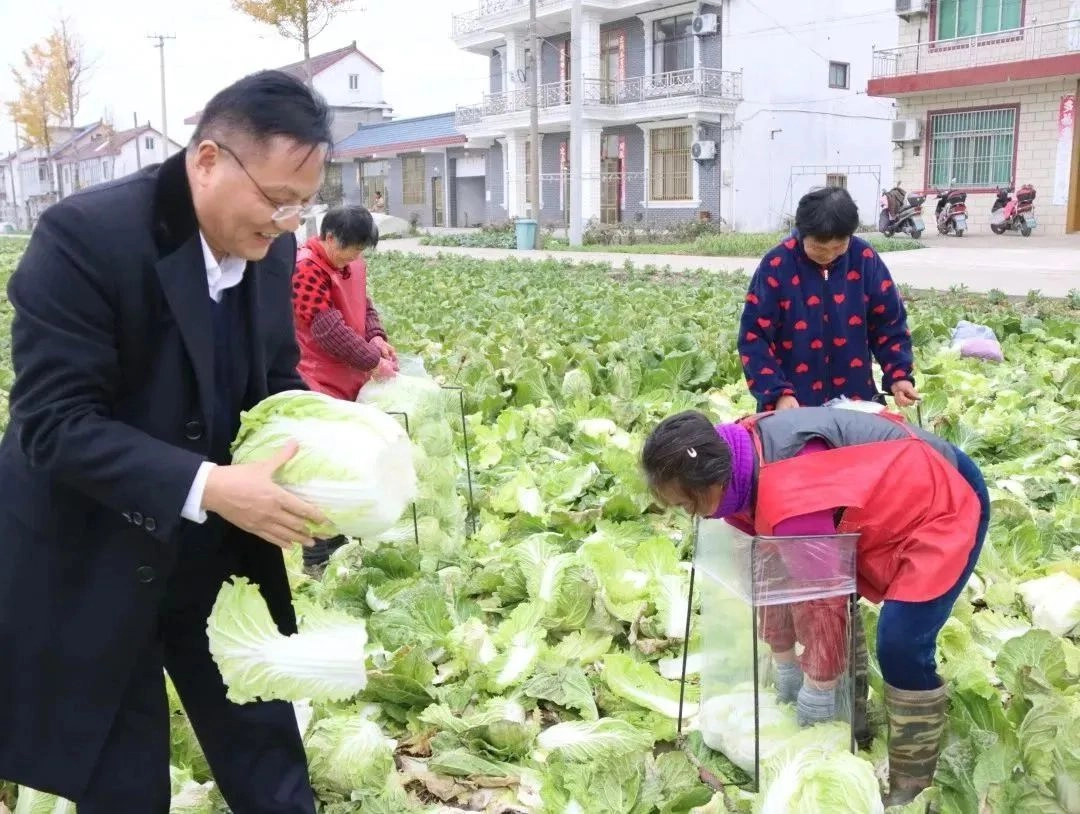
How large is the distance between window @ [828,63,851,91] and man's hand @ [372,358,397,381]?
2942 cm

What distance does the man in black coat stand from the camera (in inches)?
69.3

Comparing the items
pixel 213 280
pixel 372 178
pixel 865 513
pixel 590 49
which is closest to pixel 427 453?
pixel 865 513

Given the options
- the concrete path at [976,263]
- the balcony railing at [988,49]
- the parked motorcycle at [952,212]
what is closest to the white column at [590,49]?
the balcony railing at [988,49]

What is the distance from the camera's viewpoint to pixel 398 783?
2764mm

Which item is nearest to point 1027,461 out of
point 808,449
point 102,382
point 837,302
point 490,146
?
point 837,302

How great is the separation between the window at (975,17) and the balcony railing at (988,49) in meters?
0.30

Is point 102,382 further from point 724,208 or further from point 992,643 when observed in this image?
point 724,208

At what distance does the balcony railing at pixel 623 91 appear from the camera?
28.4 m

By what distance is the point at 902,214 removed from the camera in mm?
23484

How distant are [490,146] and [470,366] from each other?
30.4 meters

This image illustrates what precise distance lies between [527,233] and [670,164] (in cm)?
766

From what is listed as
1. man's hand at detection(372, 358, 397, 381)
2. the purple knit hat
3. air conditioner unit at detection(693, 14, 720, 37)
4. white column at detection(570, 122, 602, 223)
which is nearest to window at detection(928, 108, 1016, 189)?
air conditioner unit at detection(693, 14, 720, 37)

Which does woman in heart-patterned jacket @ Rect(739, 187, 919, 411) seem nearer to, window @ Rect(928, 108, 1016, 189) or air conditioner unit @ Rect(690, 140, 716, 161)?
window @ Rect(928, 108, 1016, 189)

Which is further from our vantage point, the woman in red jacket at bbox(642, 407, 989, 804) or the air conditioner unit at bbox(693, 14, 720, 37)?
the air conditioner unit at bbox(693, 14, 720, 37)
